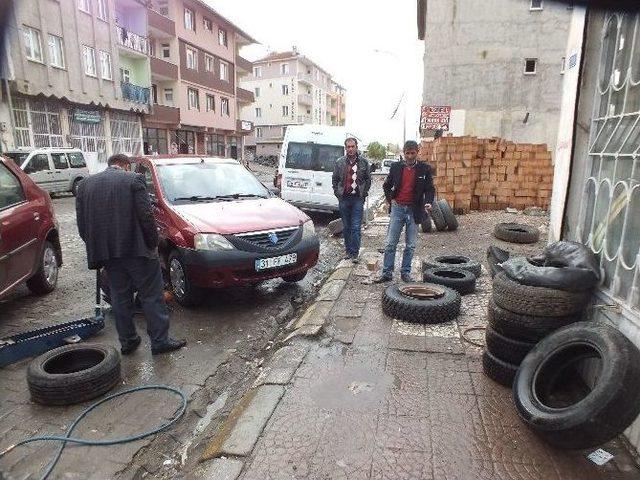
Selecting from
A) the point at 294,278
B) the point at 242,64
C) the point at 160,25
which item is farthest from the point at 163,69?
the point at 294,278

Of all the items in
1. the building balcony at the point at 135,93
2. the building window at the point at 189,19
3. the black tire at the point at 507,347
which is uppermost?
the building window at the point at 189,19

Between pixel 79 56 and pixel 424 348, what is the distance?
87.4 ft

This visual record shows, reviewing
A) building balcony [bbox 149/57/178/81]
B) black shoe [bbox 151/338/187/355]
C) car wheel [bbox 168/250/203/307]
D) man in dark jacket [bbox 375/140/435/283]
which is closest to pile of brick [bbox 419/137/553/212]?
man in dark jacket [bbox 375/140/435/283]

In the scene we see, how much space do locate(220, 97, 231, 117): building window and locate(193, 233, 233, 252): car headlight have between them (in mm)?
37030

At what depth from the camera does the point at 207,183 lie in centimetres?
618

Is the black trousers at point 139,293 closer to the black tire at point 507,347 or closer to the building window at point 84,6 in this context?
the black tire at point 507,347

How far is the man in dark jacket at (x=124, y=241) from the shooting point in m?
3.87

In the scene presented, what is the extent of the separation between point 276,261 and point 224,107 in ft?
124

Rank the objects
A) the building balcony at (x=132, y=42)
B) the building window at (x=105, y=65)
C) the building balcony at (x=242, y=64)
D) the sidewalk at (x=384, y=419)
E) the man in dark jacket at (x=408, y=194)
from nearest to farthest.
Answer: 1. the sidewalk at (x=384, y=419)
2. the man in dark jacket at (x=408, y=194)
3. the building window at (x=105, y=65)
4. the building balcony at (x=132, y=42)
5. the building balcony at (x=242, y=64)

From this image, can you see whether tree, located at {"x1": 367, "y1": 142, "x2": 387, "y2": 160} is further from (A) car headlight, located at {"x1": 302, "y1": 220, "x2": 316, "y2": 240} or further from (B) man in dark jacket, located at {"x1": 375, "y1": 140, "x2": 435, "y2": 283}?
(A) car headlight, located at {"x1": 302, "y1": 220, "x2": 316, "y2": 240}

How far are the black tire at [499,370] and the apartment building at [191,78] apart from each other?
3105 cm

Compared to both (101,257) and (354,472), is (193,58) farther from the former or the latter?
(354,472)

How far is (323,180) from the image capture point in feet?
37.4

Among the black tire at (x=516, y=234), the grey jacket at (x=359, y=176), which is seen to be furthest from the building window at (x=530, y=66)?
the grey jacket at (x=359, y=176)
